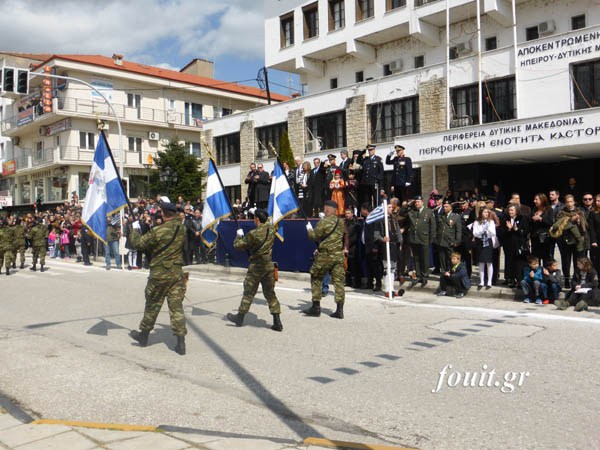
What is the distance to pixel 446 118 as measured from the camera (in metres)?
23.0

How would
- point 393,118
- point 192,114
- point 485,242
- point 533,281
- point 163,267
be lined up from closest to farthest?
point 163,267, point 533,281, point 485,242, point 393,118, point 192,114

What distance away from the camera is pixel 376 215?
40.8 feet

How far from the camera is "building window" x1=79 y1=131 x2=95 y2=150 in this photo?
141 feet

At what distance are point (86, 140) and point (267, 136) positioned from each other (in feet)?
60.3

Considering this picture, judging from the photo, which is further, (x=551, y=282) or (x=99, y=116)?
(x=99, y=116)

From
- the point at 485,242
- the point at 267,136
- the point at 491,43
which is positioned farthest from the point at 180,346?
the point at 267,136

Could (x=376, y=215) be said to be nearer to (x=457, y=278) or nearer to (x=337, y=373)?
(x=457, y=278)

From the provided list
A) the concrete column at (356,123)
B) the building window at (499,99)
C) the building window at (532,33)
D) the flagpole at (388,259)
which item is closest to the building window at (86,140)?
the concrete column at (356,123)

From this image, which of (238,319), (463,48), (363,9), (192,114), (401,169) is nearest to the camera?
(238,319)

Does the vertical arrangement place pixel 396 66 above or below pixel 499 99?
above

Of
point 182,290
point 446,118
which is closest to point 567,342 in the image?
point 182,290

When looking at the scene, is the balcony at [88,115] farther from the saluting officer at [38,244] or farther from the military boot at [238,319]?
the military boot at [238,319]

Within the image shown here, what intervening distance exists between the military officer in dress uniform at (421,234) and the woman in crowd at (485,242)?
0.95m

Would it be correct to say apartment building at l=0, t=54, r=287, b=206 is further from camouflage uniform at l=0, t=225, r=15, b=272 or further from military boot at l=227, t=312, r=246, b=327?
military boot at l=227, t=312, r=246, b=327
